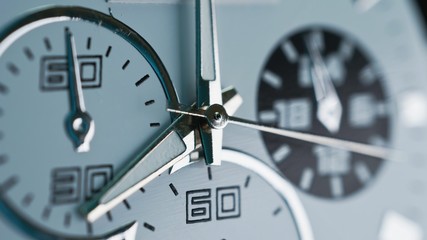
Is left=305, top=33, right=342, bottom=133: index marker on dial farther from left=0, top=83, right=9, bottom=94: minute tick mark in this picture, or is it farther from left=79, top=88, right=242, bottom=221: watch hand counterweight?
left=0, top=83, right=9, bottom=94: minute tick mark

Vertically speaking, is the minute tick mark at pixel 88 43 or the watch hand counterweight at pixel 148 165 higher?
the minute tick mark at pixel 88 43

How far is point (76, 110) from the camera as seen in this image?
2.98 feet

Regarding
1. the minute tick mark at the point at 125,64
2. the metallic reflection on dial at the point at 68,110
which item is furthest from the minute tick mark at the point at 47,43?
the minute tick mark at the point at 125,64

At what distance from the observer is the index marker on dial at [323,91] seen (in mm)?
1136

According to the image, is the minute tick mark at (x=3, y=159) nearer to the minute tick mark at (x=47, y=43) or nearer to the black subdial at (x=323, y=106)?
the minute tick mark at (x=47, y=43)

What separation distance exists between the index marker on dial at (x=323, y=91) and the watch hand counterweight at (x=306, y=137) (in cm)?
3

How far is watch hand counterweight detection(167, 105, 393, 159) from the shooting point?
97 centimetres

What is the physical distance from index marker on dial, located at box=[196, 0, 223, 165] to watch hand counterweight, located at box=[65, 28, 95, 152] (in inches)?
6.6

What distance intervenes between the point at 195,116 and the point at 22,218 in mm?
284

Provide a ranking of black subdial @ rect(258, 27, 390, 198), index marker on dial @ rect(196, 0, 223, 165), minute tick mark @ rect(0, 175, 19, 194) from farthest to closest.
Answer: black subdial @ rect(258, 27, 390, 198), index marker on dial @ rect(196, 0, 223, 165), minute tick mark @ rect(0, 175, 19, 194)

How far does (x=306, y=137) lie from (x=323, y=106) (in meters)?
0.09

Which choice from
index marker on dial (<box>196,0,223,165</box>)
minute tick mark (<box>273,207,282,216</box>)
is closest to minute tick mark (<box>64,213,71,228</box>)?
index marker on dial (<box>196,0,223,165</box>)

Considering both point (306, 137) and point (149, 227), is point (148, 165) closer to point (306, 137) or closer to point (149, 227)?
point (149, 227)

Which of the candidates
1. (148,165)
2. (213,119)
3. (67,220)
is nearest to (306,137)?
(213,119)
